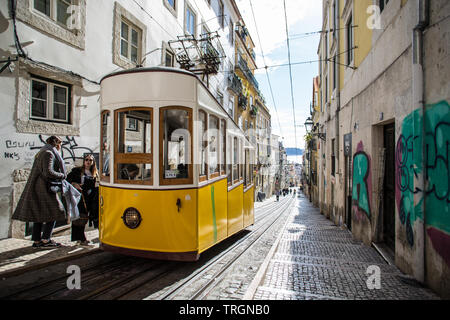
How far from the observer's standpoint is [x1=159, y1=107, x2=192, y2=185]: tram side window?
424 centimetres

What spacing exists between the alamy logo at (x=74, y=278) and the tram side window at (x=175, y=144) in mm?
1764

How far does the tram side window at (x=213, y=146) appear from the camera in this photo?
4.95 meters

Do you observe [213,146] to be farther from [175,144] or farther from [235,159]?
[235,159]

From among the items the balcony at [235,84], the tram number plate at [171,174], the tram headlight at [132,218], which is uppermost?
the balcony at [235,84]

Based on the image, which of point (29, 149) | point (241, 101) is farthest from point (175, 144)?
point (241, 101)

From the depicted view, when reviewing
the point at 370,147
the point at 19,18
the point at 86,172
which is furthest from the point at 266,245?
the point at 19,18

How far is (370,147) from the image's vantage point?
6688mm

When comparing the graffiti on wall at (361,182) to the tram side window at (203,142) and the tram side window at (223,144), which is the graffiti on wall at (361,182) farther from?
the tram side window at (203,142)

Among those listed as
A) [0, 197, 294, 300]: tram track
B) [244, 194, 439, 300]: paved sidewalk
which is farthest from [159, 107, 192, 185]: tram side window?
[244, 194, 439, 300]: paved sidewalk

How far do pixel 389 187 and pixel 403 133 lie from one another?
189 cm

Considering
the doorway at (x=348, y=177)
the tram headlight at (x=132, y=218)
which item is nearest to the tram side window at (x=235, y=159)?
the tram headlight at (x=132, y=218)
